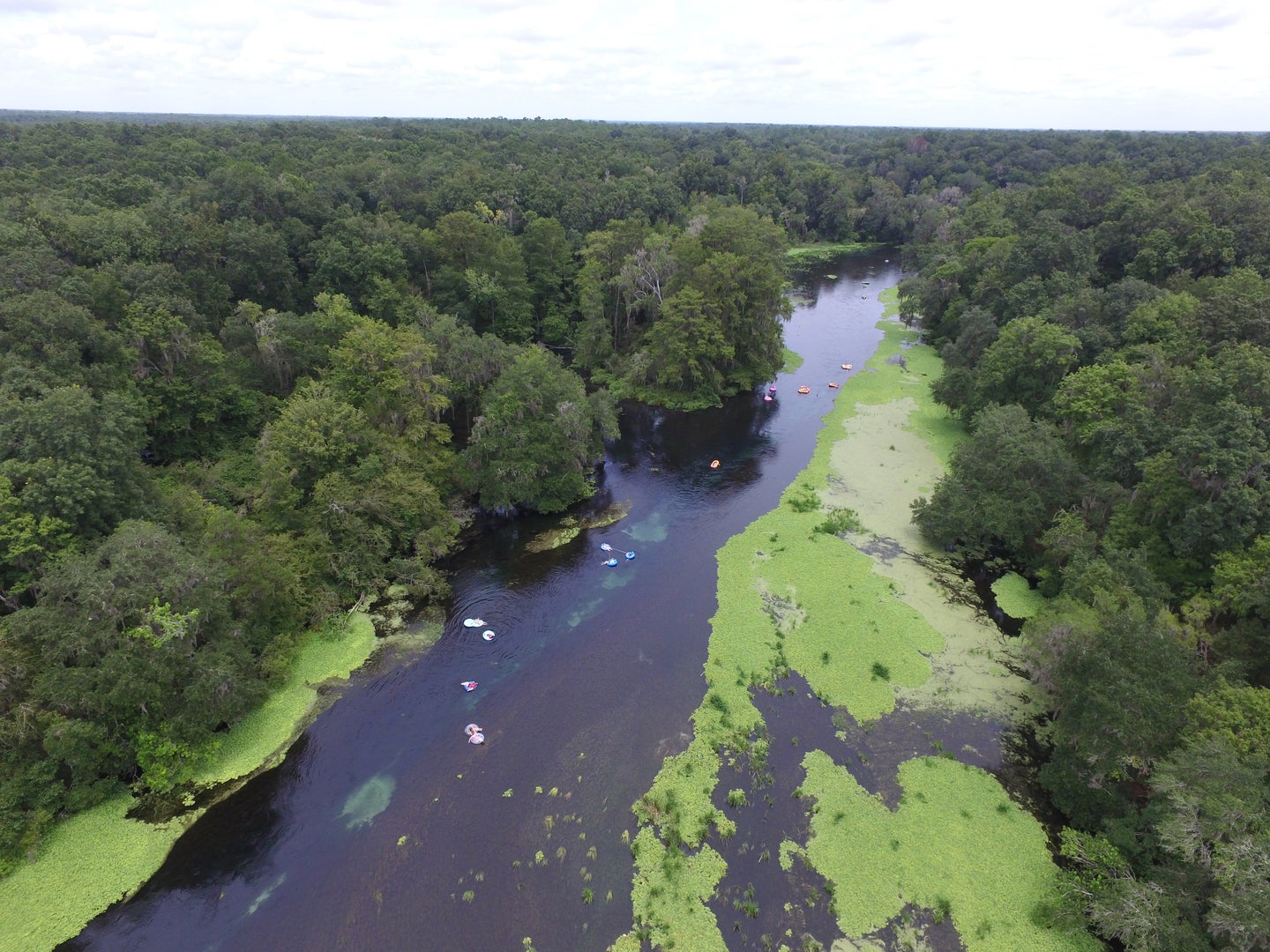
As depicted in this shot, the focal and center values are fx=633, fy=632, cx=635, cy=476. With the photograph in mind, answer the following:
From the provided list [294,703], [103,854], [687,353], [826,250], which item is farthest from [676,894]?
[826,250]

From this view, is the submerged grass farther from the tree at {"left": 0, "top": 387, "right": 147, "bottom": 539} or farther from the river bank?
the river bank

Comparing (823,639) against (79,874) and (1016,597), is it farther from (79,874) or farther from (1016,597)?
(79,874)

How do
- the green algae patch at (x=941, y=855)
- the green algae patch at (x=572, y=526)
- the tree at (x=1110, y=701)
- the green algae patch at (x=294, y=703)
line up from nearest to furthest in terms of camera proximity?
the green algae patch at (x=941, y=855) → the tree at (x=1110, y=701) → the green algae patch at (x=294, y=703) → the green algae patch at (x=572, y=526)

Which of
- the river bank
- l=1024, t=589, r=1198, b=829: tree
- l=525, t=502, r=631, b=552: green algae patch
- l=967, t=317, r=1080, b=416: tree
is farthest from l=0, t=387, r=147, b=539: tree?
l=967, t=317, r=1080, b=416: tree

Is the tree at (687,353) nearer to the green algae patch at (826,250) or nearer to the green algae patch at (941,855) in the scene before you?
the green algae patch at (941,855)

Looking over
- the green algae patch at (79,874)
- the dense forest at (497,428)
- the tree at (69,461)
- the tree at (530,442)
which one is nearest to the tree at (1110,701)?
the dense forest at (497,428)

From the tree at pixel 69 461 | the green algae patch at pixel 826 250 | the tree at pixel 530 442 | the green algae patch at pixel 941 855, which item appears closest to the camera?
the green algae patch at pixel 941 855
